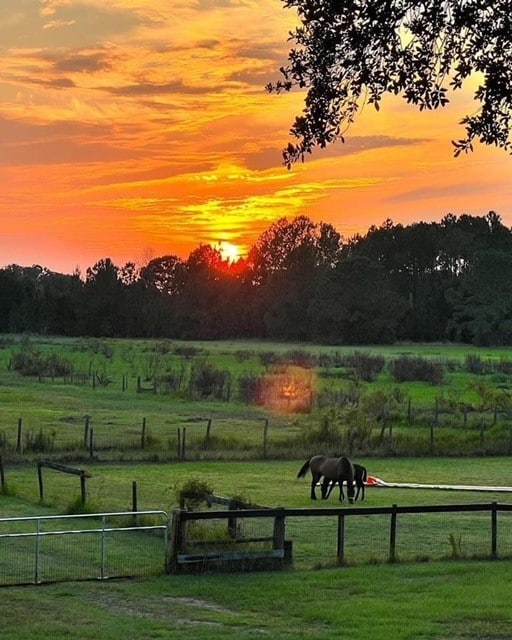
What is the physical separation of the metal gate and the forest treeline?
350ft

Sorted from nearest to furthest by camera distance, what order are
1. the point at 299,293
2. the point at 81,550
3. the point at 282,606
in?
the point at 282,606, the point at 81,550, the point at 299,293

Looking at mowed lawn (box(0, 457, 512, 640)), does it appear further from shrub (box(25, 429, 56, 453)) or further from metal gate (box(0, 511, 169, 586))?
shrub (box(25, 429, 56, 453))

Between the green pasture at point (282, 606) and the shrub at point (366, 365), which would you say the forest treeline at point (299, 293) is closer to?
the shrub at point (366, 365)

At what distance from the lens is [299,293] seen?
486ft

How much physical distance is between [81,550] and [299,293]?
12701 centimetres

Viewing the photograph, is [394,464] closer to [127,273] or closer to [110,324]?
Answer: [110,324]

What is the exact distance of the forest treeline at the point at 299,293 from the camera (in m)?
133

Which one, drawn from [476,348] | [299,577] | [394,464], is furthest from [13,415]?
[476,348]

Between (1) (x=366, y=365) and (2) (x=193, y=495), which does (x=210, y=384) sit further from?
(2) (x=193, y=495)

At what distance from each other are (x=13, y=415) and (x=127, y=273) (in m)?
129

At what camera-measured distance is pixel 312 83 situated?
1243cm

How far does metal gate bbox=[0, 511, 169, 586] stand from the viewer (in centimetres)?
1880

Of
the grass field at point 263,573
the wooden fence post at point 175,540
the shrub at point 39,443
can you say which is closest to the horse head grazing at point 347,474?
the grass field at point 263,573

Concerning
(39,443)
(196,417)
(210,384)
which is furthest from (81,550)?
(210,384)
